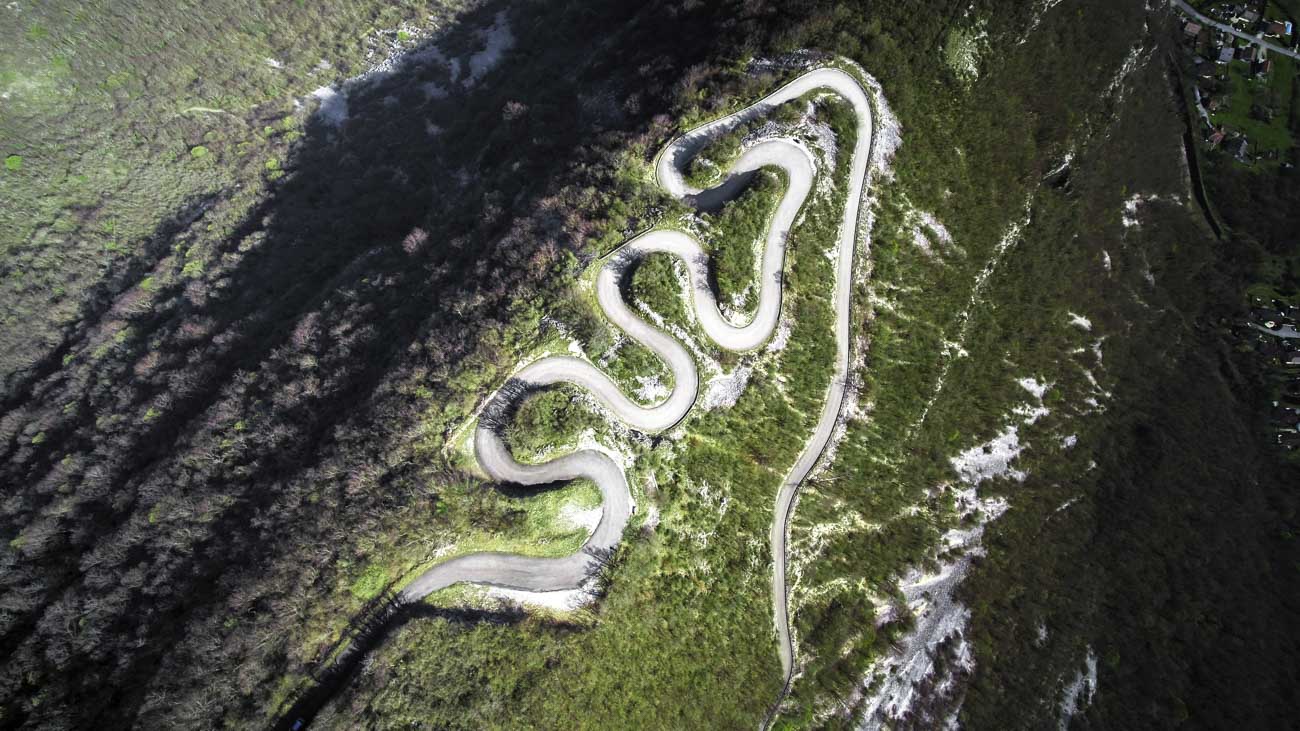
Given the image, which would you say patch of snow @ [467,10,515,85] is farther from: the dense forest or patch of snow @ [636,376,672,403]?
patch of snow @ [636,376,672,403]

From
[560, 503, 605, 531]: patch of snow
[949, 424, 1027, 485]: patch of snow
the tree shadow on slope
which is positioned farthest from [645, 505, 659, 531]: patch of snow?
[949, 424, 1027, 485]: patch of snow

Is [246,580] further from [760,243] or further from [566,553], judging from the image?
[760,243]

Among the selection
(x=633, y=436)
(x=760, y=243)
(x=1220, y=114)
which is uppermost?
(x=1220, y=114)

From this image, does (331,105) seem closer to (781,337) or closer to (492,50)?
(492,50)

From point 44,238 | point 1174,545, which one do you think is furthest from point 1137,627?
point 44,238

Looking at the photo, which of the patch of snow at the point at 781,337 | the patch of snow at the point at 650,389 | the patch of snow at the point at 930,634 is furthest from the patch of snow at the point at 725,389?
the patch of snow at the point at 930,634

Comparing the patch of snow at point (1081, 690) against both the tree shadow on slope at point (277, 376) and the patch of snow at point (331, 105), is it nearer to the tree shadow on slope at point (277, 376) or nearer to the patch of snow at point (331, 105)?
the tree shadow on slope at point (277, 376)
